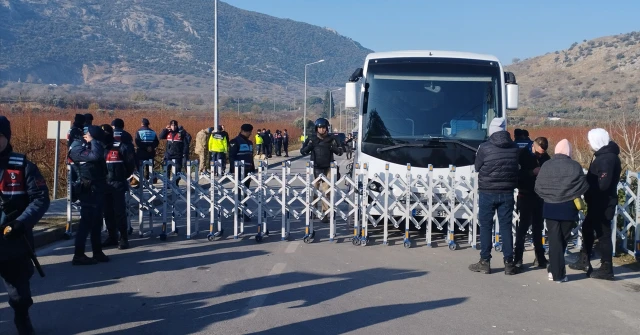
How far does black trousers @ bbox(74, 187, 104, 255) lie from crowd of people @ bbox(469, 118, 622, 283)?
5176 mm

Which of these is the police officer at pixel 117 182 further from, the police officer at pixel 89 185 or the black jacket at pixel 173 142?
the black jacket at pixel 173 142

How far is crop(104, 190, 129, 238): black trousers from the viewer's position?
10.5m

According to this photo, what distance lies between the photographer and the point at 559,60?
11306cm

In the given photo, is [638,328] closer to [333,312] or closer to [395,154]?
[333,312]

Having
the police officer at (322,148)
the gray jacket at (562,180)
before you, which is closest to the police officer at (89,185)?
the police officer at (322,148)

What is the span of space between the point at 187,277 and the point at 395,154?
180 inches

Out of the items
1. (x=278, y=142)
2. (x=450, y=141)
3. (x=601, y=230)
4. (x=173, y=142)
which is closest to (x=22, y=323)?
(x=601, y=230)

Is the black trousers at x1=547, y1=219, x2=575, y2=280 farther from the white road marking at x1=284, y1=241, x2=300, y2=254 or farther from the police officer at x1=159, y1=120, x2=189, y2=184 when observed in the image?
the police officer at x1=159, y1=120, x2=189, y2=184

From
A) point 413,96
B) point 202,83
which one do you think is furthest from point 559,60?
point 413,96

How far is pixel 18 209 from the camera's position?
5773 millimetres

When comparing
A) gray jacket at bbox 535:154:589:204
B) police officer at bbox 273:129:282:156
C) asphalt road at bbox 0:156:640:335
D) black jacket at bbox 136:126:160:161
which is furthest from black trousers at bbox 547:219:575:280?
police officer at bbox 273:129:282:156

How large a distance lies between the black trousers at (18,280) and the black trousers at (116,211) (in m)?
4.63

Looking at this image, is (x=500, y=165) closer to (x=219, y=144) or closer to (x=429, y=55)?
(x=429, y=55)

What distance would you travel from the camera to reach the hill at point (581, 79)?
71375 mm
